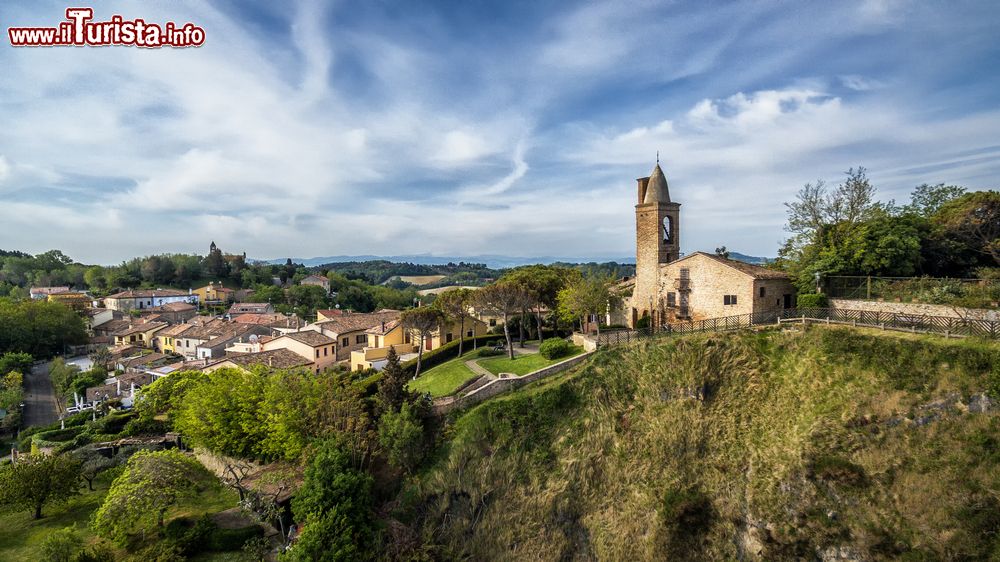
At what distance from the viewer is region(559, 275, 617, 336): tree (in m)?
33.9

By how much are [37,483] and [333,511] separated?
1873 centimetres

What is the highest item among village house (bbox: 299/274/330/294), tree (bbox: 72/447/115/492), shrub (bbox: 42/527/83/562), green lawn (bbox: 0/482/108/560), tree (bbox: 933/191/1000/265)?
tree (bbox: 933/191/1000/265)

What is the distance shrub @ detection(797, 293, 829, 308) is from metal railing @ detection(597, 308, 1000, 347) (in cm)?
67

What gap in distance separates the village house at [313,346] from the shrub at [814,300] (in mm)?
40969

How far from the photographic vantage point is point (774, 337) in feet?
83.1

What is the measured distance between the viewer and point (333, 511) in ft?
63.3

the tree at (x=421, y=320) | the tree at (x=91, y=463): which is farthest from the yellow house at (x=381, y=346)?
the tree at (x=91, y=463)

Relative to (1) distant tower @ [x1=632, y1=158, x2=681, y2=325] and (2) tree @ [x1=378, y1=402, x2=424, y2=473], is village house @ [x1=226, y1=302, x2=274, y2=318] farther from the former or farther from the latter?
(1) distant tower @ [x1=632, y1=158, x2=681, y2=325]

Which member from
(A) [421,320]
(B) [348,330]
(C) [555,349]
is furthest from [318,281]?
(C) [555,349]

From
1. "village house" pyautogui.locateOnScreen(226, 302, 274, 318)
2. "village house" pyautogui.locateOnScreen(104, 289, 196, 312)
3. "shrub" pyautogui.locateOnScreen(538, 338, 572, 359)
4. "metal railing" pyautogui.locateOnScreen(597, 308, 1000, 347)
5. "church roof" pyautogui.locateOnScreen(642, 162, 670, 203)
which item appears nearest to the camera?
"metal railing" pyautogui.locateOnScreen(597, 308, 1000, 347)

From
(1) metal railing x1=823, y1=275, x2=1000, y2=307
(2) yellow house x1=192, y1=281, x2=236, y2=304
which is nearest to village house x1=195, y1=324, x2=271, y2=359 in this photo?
(2) yellow house x1=192, y1=281, x2=236, y2=304

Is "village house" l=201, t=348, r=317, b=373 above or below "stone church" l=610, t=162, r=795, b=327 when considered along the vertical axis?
below

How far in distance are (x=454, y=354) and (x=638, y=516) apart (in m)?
21.6

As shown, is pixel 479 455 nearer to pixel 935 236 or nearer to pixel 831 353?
pixel 831 353
